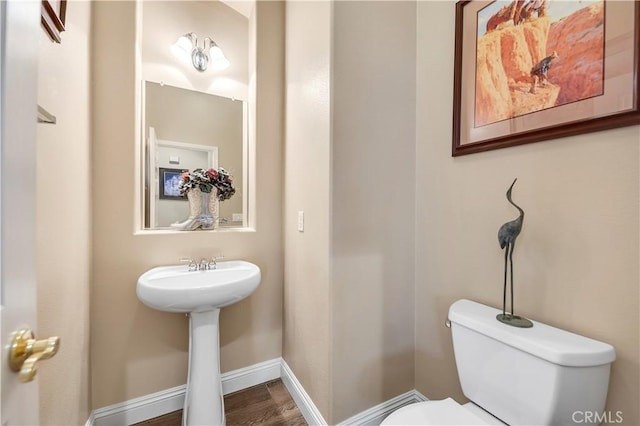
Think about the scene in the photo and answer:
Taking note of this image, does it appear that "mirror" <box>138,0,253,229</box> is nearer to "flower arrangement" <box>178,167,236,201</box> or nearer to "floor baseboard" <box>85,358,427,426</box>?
"flower arrangement" <box>178,167,236,201</box>

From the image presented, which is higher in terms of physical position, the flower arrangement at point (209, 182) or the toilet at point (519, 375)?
the flower arrangement at point (209, 182)

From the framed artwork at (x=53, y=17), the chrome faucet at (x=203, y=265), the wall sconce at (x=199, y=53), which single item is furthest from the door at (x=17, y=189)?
the wall sconce at (x=199, y=53)

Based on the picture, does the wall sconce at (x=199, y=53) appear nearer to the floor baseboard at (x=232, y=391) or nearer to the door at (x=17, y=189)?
the door at (x=17, y=189)

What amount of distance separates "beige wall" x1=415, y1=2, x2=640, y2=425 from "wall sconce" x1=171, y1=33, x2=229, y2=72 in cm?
125

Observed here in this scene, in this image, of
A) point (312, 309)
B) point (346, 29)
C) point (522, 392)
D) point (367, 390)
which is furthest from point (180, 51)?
point (522, 392)

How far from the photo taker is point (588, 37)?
857 millimetres

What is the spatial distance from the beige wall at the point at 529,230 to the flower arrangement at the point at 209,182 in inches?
45.4

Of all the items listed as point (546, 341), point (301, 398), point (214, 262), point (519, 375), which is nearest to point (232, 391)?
point (301, 398)

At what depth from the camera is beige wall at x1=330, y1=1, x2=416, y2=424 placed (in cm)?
123

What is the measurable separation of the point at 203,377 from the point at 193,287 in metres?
0.53

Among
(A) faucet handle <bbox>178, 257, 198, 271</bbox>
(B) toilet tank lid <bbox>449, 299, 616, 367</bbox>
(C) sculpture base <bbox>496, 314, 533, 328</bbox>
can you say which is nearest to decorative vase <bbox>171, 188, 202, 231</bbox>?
(A) faucet handle <bbox>178, 257, 198, 271</bbox>

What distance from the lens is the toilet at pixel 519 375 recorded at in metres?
0.76

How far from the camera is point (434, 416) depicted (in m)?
0.90

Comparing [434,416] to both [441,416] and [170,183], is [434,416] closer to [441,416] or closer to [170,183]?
[441,416]
